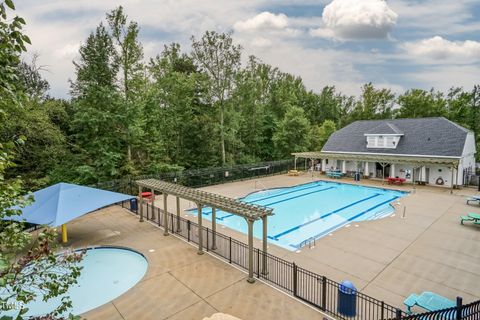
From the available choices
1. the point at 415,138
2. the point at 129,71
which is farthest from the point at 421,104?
the point at 129,71

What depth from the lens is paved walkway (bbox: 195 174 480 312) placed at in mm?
8469

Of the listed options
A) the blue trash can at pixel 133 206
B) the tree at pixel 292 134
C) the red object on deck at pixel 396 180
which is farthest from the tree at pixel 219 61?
the red object on deck at pixel 396 180

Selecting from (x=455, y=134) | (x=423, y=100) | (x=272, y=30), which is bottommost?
(x=455, y=134)

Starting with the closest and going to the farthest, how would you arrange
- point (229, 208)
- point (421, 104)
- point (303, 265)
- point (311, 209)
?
1. point (229, 208)
2. point (303, 265)
3. point (311, 209)
4. point (421, 104)

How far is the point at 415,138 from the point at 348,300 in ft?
80.9

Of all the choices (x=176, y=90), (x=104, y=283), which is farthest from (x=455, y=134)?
(x=104, y=283)

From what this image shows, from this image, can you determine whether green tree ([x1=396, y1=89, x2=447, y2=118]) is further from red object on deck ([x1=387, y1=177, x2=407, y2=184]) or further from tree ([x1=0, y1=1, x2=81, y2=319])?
tree ([x1=0, y1=1, x2=81, y2=319])

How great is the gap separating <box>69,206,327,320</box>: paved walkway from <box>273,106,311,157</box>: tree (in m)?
26.3

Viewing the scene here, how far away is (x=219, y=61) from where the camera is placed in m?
28.7

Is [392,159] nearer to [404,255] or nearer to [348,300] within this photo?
[404,255]

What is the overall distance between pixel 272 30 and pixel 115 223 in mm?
19194

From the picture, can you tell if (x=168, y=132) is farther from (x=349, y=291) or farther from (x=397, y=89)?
(x=397, y=89)

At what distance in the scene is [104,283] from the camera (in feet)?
31.2

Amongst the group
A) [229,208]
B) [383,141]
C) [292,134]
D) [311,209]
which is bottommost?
[311,209]
